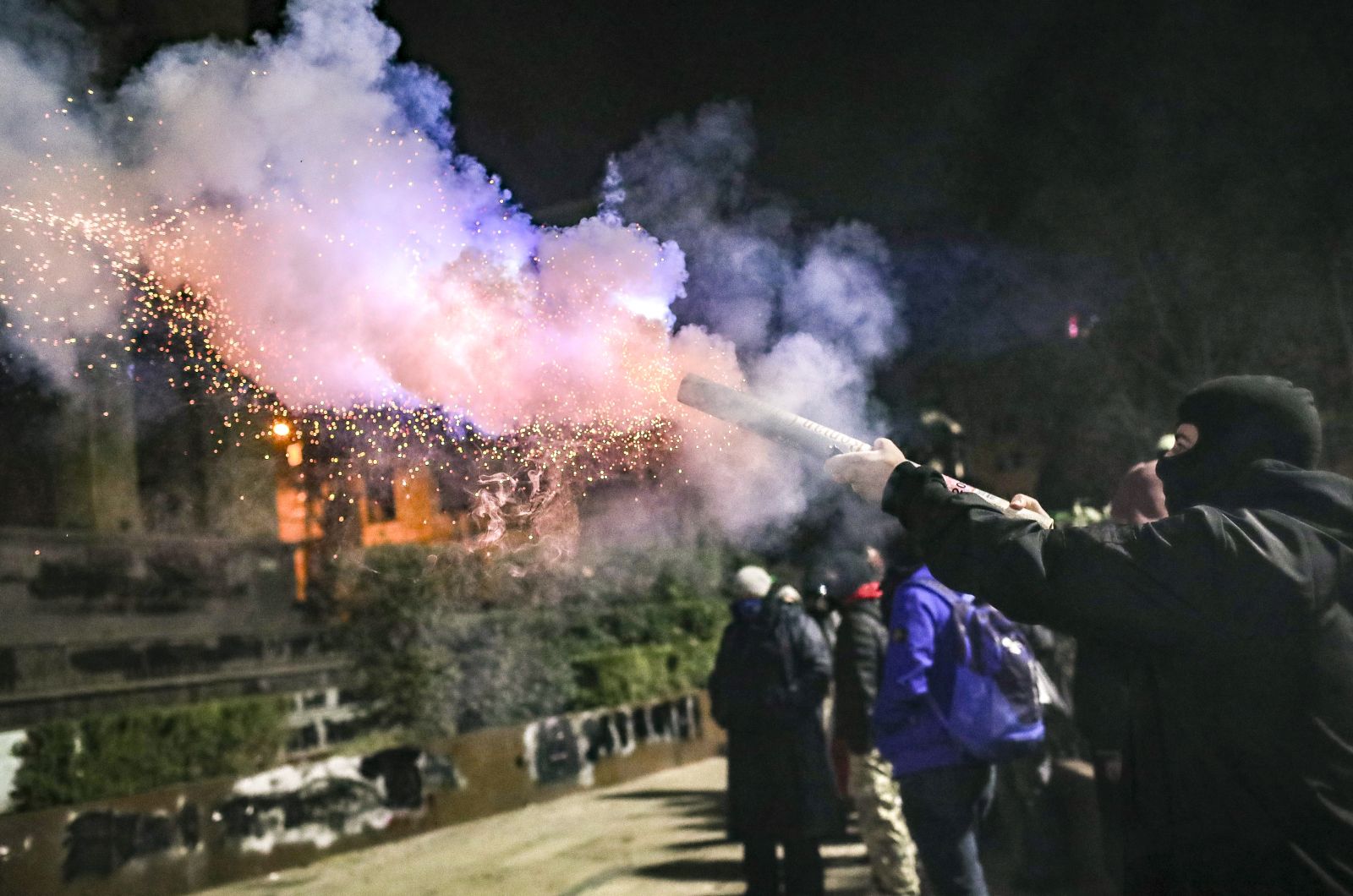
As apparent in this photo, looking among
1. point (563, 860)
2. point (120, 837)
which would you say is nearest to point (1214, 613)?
point (563, 860)

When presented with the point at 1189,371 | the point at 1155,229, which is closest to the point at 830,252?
the point at 1155,229

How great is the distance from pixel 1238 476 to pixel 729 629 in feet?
13.9

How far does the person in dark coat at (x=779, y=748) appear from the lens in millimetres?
5871

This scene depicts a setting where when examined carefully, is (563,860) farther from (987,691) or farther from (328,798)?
(987,691)

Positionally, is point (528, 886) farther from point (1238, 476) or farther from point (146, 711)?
point (1238, 476)

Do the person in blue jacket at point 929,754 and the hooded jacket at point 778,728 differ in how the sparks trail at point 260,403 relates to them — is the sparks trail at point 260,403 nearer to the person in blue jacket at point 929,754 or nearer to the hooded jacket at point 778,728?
the person in blue jacket at point 929,754

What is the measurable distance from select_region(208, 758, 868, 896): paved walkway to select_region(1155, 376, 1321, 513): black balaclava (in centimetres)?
488

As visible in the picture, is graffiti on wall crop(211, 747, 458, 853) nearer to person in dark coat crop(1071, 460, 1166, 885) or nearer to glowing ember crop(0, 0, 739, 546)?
glowing ember crop(0, 0, 739, 546)

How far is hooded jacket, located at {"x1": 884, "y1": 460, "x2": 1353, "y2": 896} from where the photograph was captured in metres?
2.09

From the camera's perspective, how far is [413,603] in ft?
34.6

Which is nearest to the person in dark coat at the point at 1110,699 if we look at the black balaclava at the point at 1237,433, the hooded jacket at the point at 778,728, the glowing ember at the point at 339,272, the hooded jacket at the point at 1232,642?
the hooded jacket at the point at 778,728

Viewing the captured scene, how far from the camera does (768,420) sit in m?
2.99

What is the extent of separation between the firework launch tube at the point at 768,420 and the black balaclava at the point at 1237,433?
437 mm

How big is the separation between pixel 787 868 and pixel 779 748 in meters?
0.68
